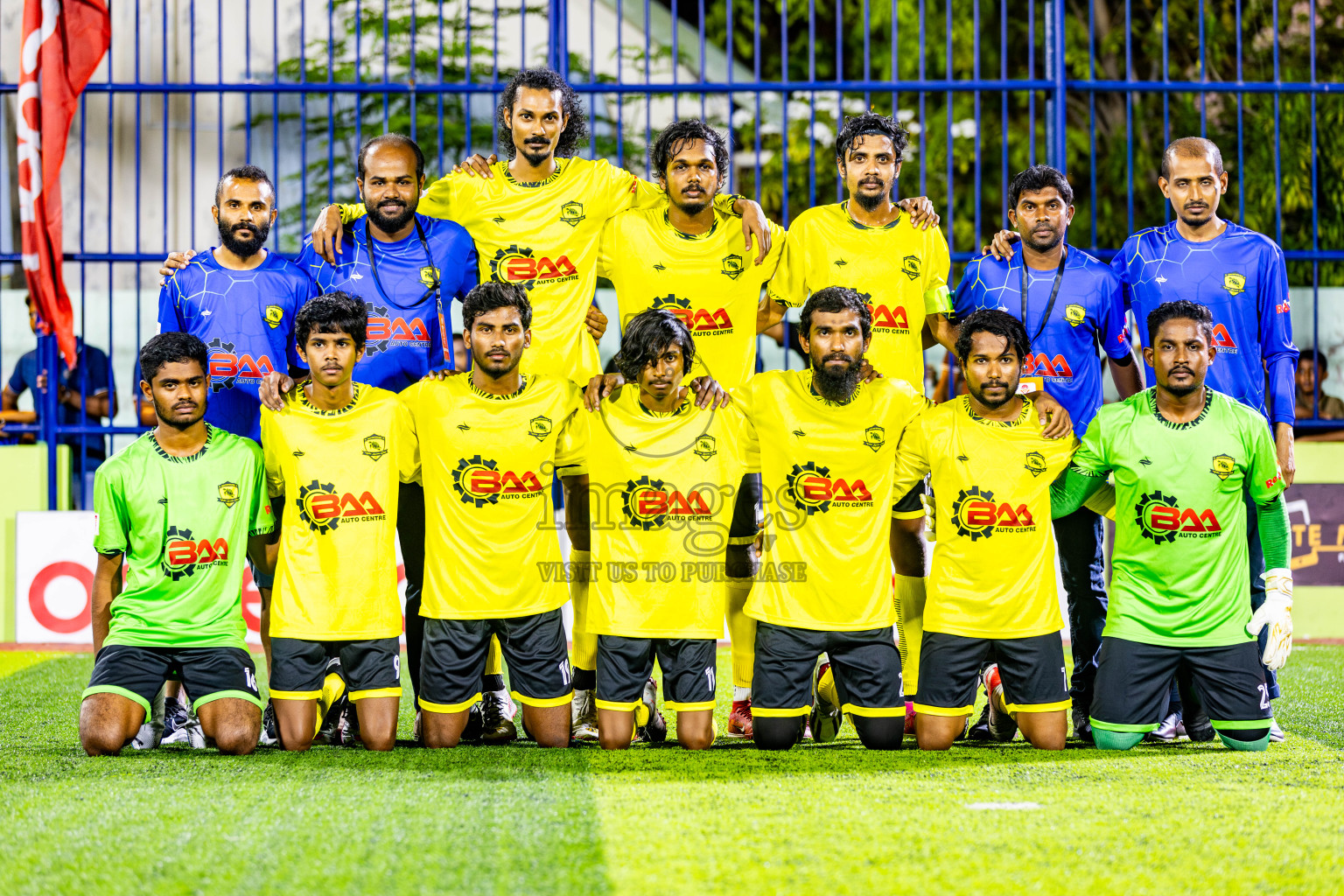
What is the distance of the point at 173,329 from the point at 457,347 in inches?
124

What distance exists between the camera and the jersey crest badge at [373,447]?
15.8ft

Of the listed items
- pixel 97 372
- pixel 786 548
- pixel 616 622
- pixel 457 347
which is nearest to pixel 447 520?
pixel 616 622

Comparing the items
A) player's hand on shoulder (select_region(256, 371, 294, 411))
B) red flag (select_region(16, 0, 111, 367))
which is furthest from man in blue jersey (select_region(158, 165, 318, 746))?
red flag (select_region(16, 0, 111, 367))

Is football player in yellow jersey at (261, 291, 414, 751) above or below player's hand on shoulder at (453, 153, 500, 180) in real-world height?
below

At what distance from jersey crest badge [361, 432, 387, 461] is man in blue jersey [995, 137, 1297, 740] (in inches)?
99.5

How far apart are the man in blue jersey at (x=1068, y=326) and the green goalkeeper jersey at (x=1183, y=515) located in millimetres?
348

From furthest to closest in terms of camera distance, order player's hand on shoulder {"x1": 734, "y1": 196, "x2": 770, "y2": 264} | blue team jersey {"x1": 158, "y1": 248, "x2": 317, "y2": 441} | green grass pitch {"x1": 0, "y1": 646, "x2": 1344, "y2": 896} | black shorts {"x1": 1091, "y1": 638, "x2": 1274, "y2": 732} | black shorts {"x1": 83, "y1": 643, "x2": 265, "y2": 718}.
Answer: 1. blue team jersey {"x1": 158, "y1": 248, "x2": 317, "y2": 441}
2. player's hand on shoulder {"x1": 734, "y1": 196, "x2": 770, "y2": 264}
3. black shorts {"x1": 1091, "y1": 638, "x2": 1274, "y2": 732}
4. black shorts {"x1": 83, "y1": 643, "x2": 265, "y2": 718}
5. green grass pitch {"x1": 0, "y1": 646, "x2": 1344, "y2": 896}

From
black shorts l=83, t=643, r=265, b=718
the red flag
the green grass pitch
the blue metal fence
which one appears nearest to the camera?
the green grass pitch

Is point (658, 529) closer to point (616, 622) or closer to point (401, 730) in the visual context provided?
point (616, 622)

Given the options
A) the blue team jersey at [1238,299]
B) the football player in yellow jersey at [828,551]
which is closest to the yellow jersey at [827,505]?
the football player in yellow jersey at [828,551]

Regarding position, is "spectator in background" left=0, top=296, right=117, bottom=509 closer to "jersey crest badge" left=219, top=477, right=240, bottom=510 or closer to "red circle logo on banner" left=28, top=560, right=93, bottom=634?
"red circle logo on banner" left=28, top=560, right=93, bottom=634

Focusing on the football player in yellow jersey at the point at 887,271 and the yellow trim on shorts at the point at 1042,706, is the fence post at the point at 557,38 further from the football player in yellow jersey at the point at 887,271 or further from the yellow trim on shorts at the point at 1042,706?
the yellow trim on shorts at the point at 1042,706

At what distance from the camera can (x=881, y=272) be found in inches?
205

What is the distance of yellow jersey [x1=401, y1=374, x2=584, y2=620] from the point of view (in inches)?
188
